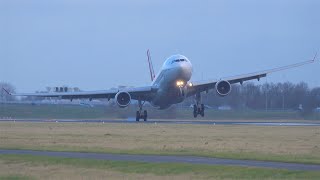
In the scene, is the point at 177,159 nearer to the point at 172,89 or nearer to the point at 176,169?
the point at 176,169

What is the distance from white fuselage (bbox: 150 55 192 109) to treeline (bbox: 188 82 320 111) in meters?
26.2

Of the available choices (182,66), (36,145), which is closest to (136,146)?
(36,145)

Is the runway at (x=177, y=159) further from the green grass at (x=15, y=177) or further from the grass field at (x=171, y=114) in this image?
the grass field at (x=171, y=114)

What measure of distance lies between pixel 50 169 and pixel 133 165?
11.6 feet

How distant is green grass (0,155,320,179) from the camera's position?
27.6 meters

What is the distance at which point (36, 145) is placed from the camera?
43438mm

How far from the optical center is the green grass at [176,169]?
90.7 feet

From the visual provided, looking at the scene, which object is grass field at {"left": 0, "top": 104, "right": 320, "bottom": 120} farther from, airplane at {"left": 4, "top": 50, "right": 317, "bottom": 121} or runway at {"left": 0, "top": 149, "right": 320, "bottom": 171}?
runway at {"left": 0, "top": 149, "right": 320, "bottom": 171}

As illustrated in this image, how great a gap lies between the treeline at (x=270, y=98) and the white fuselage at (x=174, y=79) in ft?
85.9

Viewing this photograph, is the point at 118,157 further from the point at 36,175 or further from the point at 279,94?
the point at 279,94

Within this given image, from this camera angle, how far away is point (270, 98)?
399 ft

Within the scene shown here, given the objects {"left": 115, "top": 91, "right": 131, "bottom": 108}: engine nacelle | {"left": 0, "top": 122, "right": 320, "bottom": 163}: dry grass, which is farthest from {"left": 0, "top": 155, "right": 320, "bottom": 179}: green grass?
{"left": 115, "top": 91, "right": 131, "bottom": 108}: engine nacelle

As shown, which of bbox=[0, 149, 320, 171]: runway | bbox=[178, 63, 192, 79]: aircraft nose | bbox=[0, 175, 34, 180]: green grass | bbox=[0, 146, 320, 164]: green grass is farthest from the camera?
bbox=[178, 63, 192, 79]: aircraft nose

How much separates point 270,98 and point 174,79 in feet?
174
